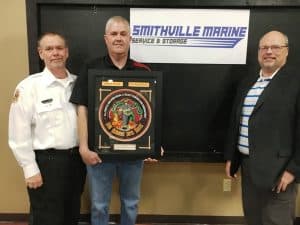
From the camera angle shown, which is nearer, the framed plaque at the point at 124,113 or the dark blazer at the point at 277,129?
the dark blazer at the point at 277,129

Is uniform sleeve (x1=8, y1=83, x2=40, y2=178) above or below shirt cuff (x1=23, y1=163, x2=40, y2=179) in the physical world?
above

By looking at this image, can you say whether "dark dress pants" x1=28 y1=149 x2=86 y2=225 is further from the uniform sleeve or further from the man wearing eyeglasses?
the man wearing eyeglasses

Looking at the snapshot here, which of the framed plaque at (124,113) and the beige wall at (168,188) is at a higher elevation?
the framed plaque at (124,113)

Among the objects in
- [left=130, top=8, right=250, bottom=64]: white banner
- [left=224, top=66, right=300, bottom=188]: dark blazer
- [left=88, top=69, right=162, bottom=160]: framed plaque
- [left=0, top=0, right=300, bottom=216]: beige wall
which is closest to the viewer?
[left=224, top=66, right=300, bottom=188]: dark blazer

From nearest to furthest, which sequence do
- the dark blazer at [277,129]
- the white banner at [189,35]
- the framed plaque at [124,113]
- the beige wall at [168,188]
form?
1. the dark blazer at [277,129]
2. the framed plaque at [124,113]
3. the white banner at [189,35]
4. the beige wall at [168,188]

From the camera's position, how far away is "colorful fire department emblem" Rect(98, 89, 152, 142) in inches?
67.1

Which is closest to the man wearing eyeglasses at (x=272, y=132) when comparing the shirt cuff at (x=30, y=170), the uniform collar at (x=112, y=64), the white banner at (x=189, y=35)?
the white banner at (x=189, y=35)

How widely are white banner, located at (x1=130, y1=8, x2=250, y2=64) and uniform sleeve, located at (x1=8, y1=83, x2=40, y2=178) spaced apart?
866 mm

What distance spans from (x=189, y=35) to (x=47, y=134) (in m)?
1.21

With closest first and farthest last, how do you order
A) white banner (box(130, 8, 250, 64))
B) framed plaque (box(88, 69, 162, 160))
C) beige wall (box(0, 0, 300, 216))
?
framed plaque (box(88, 69, 162, 160)), white banner (box(130, 8, 250, 64)), beige wall (box(0, 0, 300, 216))

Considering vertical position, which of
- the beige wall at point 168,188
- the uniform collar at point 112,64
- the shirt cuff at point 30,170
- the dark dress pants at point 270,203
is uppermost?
the uniform collar at point 112,64

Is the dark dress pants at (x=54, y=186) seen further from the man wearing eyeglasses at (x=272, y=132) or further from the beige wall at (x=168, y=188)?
the man wearing eyeglasses at (x=272, y=132)

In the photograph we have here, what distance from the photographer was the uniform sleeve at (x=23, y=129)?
1.62 m

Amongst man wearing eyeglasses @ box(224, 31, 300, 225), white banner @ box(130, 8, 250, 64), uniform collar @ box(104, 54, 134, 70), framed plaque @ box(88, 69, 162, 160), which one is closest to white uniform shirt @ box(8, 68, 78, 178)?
framed plaque @ box(88, 69, 162, 160)
